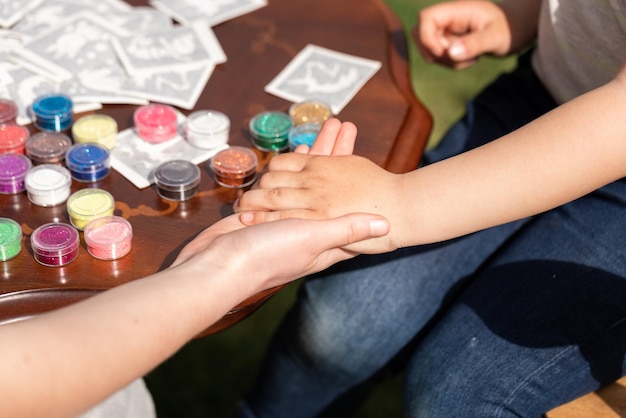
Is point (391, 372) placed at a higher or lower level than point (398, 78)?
lower

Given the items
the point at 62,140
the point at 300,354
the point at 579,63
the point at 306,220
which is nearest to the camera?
the point at 306,220

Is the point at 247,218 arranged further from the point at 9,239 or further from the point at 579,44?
the point at 579,44

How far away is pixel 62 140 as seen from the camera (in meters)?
1.02

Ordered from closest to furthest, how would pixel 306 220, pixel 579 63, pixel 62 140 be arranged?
1. pixel 306 220
2. pixel 62 140
3. pixel 579 63

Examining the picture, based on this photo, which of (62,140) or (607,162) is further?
(62,140)

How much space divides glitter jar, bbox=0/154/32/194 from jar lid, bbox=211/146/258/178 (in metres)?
0.23

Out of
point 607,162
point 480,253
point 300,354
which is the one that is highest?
point 607,162

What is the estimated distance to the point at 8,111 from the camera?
3.43ft

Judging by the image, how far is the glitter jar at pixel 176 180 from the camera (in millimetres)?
955

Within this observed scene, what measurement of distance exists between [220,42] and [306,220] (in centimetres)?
46

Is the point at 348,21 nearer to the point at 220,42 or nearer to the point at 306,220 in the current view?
the point at 220,42

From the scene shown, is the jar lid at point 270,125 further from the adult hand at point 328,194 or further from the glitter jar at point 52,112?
the glitter jar at point 52,112

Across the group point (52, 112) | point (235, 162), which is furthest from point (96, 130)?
point (235, 162)

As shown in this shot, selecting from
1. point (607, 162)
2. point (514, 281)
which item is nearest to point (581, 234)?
point (514, 281)
